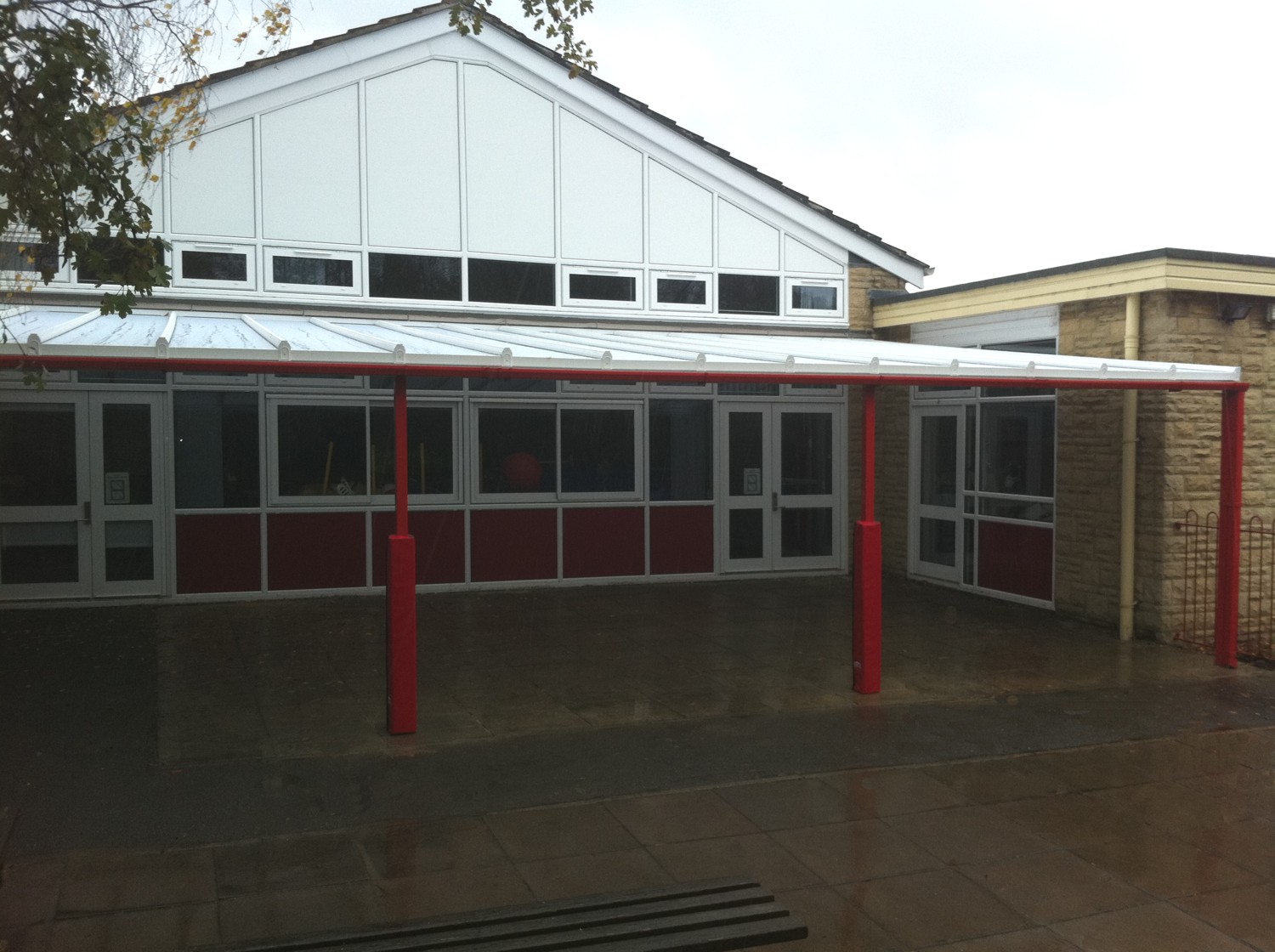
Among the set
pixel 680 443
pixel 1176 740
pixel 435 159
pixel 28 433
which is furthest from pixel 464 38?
pixel 1176 740

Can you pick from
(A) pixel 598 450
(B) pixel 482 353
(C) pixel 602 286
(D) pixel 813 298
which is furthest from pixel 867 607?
(D) pixel 813 298

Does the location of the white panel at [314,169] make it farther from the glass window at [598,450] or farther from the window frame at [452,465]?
the glass window at [598,450]

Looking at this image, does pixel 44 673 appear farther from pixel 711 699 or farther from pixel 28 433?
pixel 711 699

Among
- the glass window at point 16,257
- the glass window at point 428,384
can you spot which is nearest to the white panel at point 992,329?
the glass window at point 428,384

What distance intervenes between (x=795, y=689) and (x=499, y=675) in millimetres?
2317

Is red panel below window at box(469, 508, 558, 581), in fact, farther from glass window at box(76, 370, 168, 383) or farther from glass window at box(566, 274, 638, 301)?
glass window at box(76, 370, 168, 383)

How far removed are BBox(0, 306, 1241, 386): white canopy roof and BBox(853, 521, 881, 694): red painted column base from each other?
118 centimetres

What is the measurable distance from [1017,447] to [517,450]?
5482 mm

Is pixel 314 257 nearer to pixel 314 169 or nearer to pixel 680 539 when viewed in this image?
pixel 314 169

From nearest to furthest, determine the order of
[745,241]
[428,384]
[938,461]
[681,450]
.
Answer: [428,384]
[938,461]
[745,241]
[681,450]

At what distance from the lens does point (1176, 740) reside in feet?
23.8

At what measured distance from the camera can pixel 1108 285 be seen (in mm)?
10359

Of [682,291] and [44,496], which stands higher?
[682,291]

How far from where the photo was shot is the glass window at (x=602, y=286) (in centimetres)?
1254
